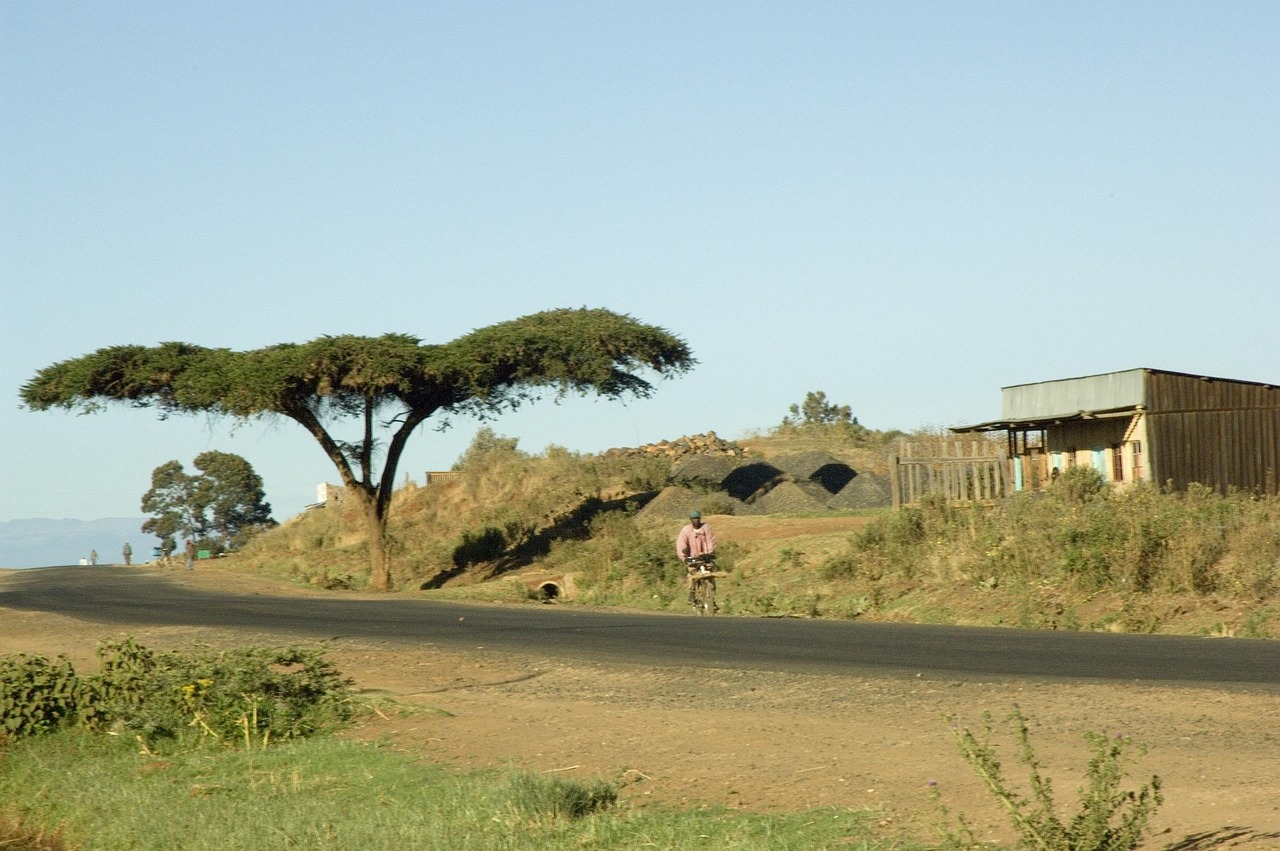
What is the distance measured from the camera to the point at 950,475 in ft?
106

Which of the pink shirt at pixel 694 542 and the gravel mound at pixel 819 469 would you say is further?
the gravel mound at pixel 819 469

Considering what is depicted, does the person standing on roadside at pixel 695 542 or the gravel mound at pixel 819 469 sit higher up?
the gravel mound at pixel 819 469

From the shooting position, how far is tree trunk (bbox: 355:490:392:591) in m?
40.4

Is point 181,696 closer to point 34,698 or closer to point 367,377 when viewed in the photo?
point 34,698

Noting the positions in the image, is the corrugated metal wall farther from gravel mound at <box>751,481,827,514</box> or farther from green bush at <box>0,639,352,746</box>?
green bush at <box>0,639,352,746</box>

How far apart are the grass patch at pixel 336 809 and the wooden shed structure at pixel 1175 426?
26574mm

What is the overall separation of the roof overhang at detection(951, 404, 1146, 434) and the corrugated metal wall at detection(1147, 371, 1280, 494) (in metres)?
0.70

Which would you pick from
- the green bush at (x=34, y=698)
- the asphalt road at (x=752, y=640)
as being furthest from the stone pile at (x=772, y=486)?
the green bush at (x=34, y=698)

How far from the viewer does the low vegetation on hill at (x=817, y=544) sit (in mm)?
20906

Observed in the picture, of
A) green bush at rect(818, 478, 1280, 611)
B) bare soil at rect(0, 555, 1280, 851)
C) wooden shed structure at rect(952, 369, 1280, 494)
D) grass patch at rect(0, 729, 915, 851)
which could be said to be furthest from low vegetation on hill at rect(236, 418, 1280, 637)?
grass patch at rect(0, 729, 915, 851)

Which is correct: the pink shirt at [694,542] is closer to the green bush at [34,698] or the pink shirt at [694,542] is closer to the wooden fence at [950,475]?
the wooden fence at [950,475]

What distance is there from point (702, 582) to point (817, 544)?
22.1ft

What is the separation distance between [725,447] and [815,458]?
12.8m

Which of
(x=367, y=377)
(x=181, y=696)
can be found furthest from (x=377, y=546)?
(x=181, y=696)
